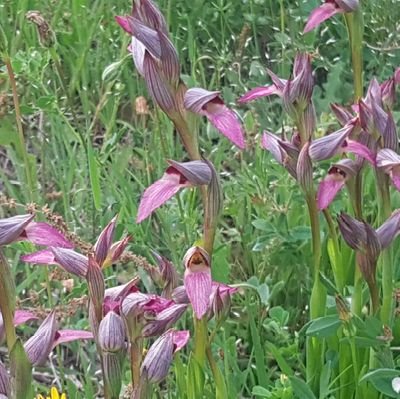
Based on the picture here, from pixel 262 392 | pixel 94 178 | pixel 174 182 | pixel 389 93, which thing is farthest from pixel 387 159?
pixel 94 178

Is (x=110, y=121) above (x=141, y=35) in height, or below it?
below

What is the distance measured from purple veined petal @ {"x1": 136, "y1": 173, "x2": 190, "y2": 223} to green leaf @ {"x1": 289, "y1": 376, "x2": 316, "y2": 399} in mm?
366

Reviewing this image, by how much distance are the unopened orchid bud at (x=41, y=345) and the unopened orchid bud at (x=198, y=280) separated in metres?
0.17

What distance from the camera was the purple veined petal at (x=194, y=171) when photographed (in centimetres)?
121

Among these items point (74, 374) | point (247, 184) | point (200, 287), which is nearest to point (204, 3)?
point (247, 184)

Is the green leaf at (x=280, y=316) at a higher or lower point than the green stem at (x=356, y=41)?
lower

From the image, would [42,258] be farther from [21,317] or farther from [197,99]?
[197,99]

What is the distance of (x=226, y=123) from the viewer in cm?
126

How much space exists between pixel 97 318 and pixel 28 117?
1.64 meters

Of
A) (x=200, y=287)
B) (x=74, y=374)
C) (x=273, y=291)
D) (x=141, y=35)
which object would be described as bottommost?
(x=74, y=374)

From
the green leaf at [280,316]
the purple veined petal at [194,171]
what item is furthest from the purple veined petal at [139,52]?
the green leaf at [280,316]

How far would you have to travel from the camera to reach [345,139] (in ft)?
4.51

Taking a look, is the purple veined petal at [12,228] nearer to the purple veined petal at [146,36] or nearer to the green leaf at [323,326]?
the purple veined petal at [146,36]

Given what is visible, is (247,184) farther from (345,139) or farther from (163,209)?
(345,139)
